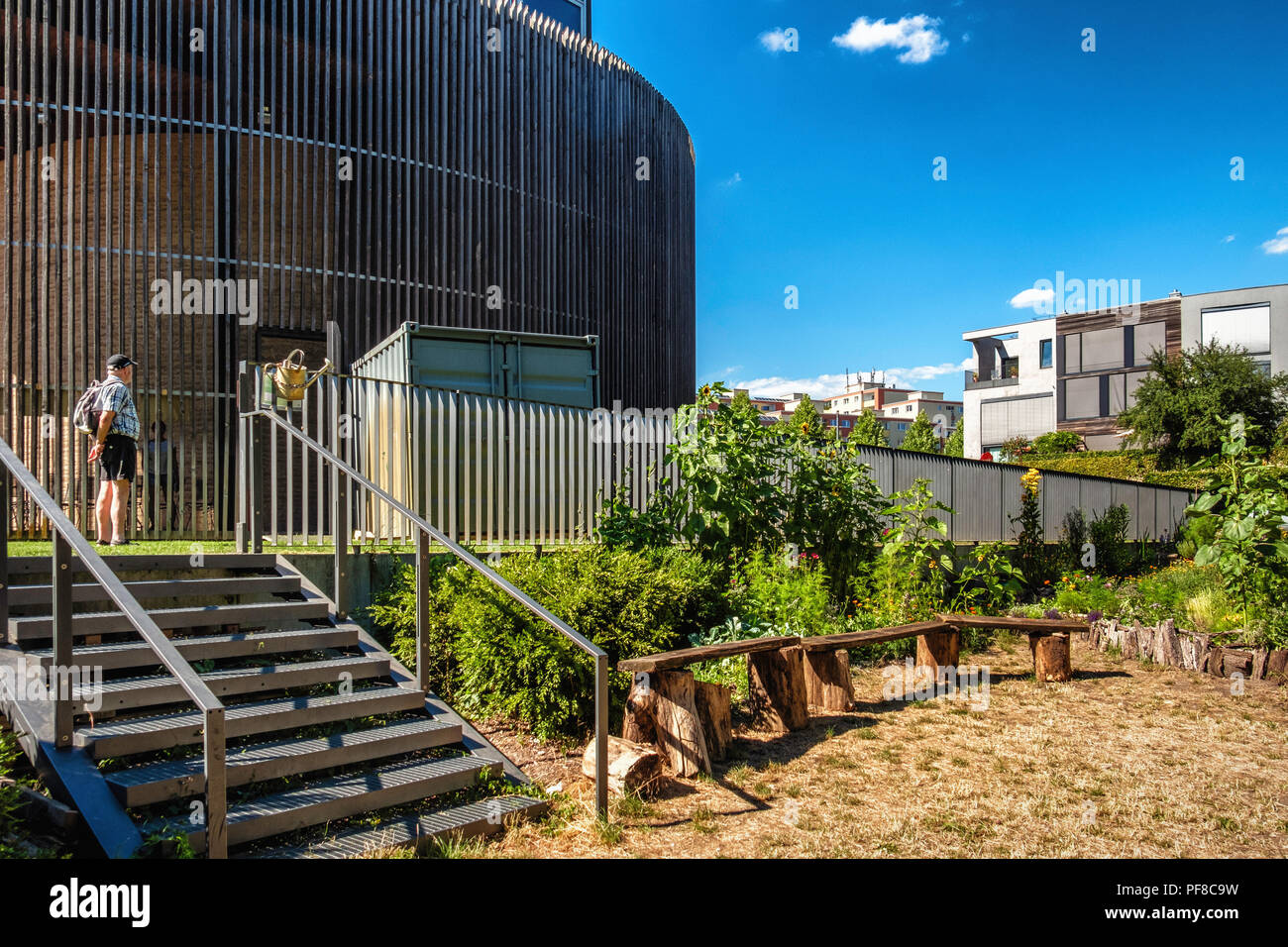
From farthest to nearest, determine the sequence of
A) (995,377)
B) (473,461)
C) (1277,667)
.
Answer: (995,377)
(473,461)
(1277,667)

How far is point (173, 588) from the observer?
16.2ft

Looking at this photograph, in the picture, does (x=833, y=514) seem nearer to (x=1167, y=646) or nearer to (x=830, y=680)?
(x=830, y=680)

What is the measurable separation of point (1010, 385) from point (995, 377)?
1.59 m

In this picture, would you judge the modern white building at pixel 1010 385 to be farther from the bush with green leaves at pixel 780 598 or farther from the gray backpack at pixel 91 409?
the gray backpack at pixel 91 409

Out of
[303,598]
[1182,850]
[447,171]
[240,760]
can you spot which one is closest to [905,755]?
[1182,850]

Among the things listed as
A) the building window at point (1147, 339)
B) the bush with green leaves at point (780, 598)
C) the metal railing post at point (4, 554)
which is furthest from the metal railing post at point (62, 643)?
the building window at point (1147, 339)

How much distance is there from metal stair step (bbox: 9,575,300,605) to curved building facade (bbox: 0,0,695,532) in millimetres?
4571

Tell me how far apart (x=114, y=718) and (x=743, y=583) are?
15.8 feet

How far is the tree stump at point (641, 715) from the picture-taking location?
4633 mm

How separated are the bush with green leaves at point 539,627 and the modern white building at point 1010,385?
4646cm

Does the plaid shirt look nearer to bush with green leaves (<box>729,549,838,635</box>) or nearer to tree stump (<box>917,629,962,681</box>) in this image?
bush with green leaves (<box>729,549,838,635</box>)

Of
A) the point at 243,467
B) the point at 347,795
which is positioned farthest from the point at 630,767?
the point at 243,467

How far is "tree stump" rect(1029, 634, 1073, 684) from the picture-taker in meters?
6.86

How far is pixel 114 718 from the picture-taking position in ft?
13.1
